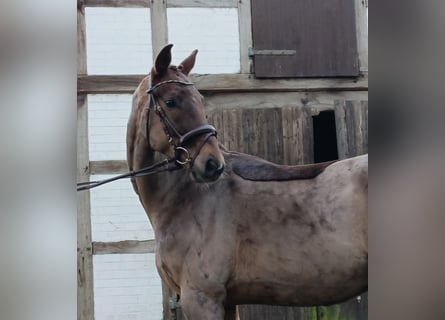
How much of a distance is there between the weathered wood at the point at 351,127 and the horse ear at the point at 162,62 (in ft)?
1.49

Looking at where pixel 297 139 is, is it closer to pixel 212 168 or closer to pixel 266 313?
pixel 212 168

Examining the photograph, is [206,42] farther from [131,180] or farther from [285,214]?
[285,214]

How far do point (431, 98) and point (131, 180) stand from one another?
91cm

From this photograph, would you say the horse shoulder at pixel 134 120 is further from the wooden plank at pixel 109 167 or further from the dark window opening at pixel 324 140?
the dark window opening at pixel 324 140

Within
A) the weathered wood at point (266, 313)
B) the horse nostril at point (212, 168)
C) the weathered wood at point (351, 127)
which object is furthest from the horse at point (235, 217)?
the weathered wood at point (266, 313)

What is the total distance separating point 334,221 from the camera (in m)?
1.29

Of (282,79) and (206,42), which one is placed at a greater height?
(206,42)

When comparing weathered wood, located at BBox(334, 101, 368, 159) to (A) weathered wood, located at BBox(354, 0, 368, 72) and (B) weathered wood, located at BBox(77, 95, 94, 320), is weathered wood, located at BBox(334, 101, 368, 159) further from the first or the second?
(B) weathered wood, located at BBox(77, 95, 94, 320)

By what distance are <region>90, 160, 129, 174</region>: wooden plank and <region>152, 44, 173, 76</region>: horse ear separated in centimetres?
26

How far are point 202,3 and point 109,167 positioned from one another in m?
0.51

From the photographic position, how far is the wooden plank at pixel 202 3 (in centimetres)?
147

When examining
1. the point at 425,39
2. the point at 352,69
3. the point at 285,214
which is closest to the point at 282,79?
the point at 352,69

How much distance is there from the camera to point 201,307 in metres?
1.30

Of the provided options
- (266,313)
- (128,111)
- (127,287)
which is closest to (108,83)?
(128,111)
